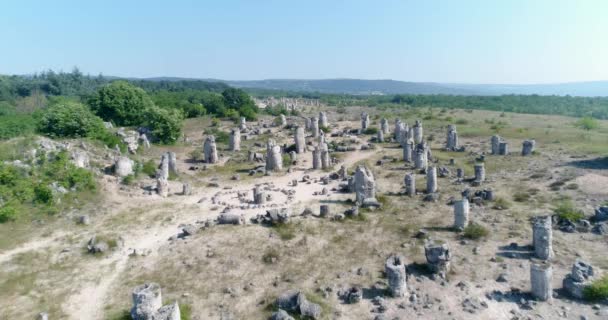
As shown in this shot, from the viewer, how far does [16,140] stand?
1083 inches

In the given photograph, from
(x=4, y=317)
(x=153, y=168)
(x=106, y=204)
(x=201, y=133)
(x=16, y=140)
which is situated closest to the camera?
(x=4, y=317)

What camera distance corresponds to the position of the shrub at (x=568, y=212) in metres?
19.0

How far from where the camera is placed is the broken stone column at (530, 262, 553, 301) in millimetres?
13305

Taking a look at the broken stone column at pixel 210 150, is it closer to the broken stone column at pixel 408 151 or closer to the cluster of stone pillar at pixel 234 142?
the cluster of stone pillar at pixel 234 142

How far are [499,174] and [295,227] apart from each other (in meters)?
17.2

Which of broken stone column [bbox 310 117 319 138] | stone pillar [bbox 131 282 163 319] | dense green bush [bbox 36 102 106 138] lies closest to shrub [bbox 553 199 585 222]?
stone pillar [bbox 131 282 163 319]

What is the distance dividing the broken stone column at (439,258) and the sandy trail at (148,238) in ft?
34.8

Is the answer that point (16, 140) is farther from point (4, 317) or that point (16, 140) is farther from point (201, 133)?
point (201, 133)

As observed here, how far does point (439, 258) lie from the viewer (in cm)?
1520

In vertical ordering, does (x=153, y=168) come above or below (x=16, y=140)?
below

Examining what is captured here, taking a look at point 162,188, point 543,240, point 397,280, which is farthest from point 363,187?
point 162,188

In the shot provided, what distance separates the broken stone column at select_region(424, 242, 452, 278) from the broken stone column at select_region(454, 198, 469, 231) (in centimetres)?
453

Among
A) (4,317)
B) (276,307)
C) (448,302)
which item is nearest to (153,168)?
(4,317)

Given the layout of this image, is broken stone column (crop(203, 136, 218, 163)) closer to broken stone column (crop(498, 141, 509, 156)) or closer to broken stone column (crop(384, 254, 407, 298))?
broken stone column (crop(384, 254, 407, 298))
